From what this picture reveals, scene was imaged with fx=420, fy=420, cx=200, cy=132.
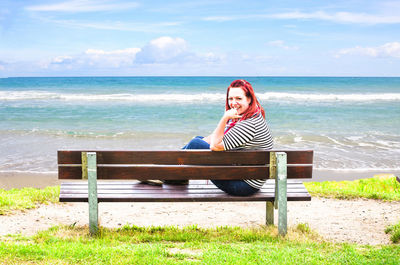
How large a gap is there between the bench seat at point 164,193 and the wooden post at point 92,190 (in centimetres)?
7

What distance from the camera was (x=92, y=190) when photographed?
3959 mm

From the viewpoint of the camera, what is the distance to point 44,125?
17797mm

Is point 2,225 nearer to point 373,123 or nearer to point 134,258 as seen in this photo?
point 134,258

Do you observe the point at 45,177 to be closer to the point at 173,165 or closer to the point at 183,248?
the point at 173,165

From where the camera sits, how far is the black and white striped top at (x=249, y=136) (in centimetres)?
391

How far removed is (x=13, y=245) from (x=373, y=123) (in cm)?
1827

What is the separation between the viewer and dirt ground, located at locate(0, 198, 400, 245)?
16.0 feet

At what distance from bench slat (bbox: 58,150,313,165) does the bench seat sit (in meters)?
0.36

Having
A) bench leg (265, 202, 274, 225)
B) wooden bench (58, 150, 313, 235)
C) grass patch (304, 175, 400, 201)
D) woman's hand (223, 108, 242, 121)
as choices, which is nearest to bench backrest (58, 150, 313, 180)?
wooden bench (58, 150, 313, 235)

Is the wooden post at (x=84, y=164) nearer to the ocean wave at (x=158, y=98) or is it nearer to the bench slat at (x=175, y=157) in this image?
the bench slat at (x=175, y=157)

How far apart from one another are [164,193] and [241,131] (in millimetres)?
961

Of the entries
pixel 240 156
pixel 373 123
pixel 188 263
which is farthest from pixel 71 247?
pixel 373 123

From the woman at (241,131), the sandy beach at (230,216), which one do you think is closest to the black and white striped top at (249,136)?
the woman at (241,131)

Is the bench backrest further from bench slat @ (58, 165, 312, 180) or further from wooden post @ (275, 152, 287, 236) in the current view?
wooden post @ (275, 152, 287, 236)
